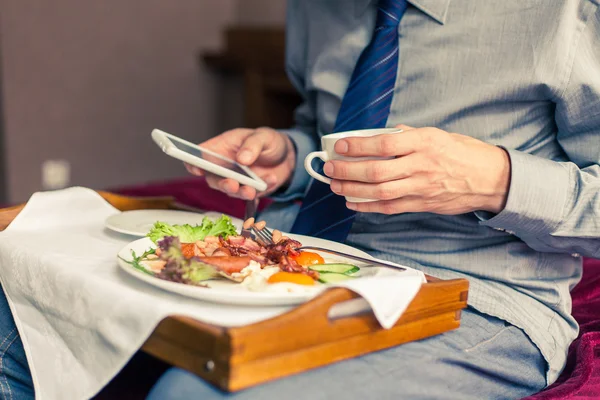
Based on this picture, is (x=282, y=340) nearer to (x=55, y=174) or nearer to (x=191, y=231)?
(x=191, y=231)

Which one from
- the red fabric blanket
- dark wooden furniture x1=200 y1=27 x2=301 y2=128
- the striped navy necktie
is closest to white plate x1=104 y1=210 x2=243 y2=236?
the striped navy necktie

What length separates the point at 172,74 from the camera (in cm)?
451

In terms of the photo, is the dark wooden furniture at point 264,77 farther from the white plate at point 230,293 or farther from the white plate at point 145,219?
the white plate at point 230,293

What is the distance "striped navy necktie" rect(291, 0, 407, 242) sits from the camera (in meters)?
A: 1.13

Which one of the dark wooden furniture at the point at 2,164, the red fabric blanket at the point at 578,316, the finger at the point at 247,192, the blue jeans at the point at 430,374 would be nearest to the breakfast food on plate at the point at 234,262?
the blue jeans at the point at 430,374

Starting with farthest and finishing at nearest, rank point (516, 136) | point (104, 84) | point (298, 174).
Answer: point (104, 84)
point (298, 174)
point (516, 136)

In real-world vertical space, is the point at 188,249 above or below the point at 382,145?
below

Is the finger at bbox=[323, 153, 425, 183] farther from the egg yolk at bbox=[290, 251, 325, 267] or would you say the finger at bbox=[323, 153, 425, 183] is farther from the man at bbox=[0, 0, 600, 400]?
the egg yolk at bbox=[290, 251, 325, 267]

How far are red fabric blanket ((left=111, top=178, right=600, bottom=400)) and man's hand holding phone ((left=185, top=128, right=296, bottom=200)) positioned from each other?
18.6 inches

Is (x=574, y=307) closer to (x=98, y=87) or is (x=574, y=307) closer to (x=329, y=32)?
(x=329, y=32)

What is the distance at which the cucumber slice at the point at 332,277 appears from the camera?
80 centimetres

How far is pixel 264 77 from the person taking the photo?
164 inches

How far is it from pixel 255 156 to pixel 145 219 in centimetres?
22

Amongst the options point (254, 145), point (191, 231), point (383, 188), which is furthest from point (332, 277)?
point (254, 145)
